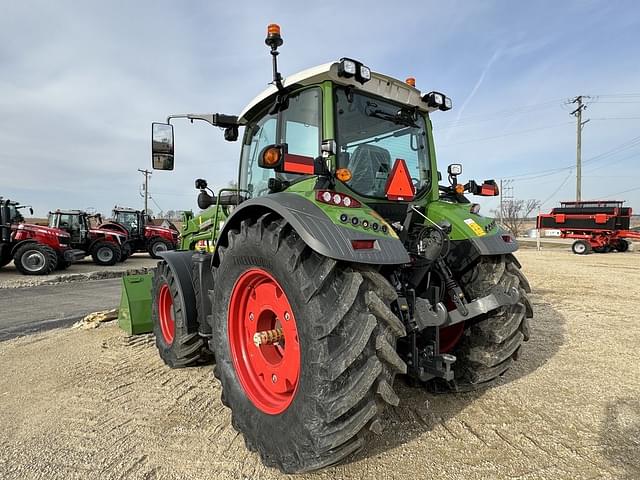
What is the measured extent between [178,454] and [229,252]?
119cm

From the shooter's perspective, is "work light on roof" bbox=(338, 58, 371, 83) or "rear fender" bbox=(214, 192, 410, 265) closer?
"rear fender" bbox=(214, 192, 410, 265)

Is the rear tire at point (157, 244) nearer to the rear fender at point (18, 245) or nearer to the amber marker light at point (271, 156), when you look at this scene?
the rear fender at point (18, 245)

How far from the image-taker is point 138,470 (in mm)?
2168

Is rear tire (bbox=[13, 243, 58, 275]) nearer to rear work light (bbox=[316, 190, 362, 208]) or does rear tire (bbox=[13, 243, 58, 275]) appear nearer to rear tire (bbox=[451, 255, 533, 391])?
rear work light (bbox=[316, 190, 362, 208])

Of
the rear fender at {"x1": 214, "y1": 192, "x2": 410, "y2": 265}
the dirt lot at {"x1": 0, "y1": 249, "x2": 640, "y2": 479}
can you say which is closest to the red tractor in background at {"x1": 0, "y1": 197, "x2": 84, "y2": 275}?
the dirt lot at {"x1": 0, "y1": 249, "x2": 640, "y2": 479}

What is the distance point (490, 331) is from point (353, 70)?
1859mm

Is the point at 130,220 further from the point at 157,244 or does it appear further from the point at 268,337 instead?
the point at 268,337

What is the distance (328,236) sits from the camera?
6.22ft

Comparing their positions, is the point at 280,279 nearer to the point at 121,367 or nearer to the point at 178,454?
the point at 178,454

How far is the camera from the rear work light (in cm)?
208

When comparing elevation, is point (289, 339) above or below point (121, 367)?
above

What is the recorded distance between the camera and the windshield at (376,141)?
2.66 meters

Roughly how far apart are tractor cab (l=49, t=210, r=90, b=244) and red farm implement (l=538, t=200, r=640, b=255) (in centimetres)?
2071

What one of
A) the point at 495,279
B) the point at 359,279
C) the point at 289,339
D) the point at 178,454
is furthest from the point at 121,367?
the point at 495,279
